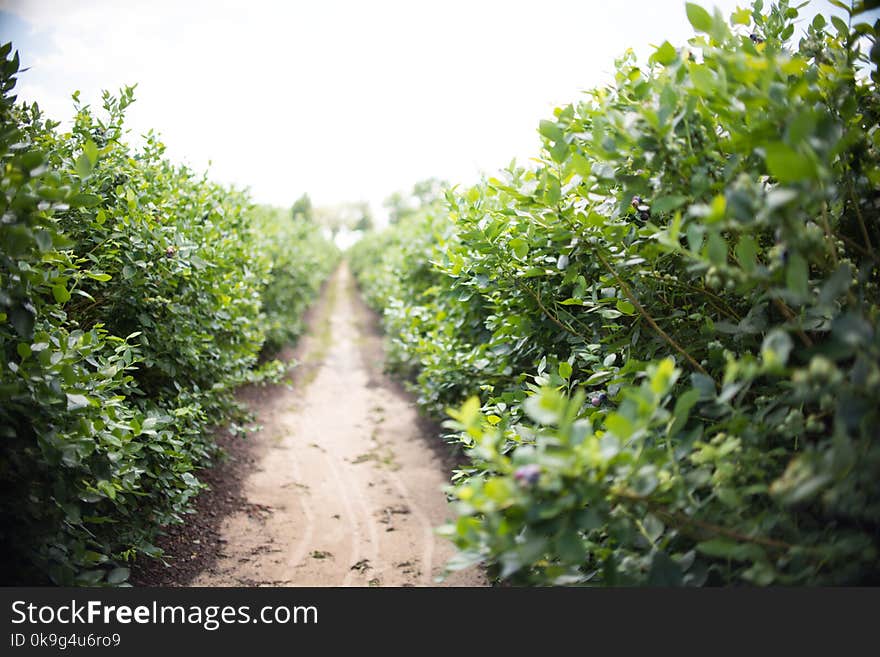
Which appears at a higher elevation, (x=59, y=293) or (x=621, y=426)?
(x=59, y=293)

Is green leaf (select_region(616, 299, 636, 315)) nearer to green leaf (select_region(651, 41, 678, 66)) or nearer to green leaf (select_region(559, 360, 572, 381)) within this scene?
green leaf (select_region(559, 360, 572, 381))

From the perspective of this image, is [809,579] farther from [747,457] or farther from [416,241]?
[416,241]

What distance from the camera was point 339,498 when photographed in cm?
429

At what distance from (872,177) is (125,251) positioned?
3.36 metres

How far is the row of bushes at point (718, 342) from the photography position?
1141 millimetres

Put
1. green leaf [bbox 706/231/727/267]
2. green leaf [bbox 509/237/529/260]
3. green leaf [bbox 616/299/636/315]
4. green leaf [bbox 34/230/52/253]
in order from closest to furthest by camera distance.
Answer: green leaf [bbox 706/231/727/267] → green leaf [bbox 34/230/52/253] → green leaf [bbox 616/299/636/315] → green leaf [bbox 509/237/529/260]

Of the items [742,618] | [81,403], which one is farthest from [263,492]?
[742,618]

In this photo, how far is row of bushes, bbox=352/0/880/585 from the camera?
1141 millimetres

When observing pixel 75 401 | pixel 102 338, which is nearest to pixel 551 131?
pixel 75 401

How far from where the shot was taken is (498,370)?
3.14 meters

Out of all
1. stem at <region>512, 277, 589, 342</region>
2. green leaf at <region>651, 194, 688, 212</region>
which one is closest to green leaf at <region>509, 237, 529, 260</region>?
stem at <region>512, 277, 589, 342</region>

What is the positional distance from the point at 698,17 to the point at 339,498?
3.93 meters

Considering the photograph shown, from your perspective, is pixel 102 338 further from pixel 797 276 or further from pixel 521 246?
pixel 797 276

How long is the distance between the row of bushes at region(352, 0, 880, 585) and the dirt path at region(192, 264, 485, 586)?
5.38 ft
